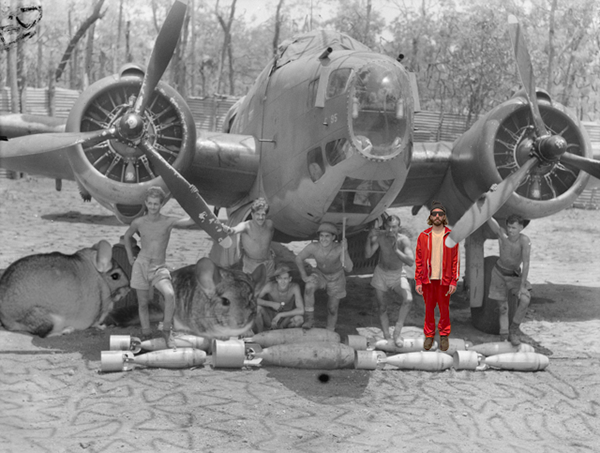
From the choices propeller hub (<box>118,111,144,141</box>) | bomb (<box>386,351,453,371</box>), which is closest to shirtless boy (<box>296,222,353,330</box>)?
bomb (<box>386,351,453,371</box>)

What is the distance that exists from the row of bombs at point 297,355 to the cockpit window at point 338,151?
2.17 m

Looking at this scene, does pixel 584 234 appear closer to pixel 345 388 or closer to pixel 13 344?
pixel 345 388

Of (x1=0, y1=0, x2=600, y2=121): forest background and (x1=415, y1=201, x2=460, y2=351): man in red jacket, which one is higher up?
(x1=0, y1=0, x2=600, y2=121): forest background

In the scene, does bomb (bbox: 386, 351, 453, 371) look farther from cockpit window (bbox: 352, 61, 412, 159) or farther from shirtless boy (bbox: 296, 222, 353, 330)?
cockpit window (bbox: 352, 61, 412, 159)

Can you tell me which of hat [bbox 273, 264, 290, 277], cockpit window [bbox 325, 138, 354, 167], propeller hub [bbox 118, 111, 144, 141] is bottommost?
hat [bbox 273, 264, 290, 277]

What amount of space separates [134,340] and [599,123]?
23895 millimetres

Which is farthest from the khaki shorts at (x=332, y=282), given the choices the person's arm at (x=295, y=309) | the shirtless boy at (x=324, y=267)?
the person's arm at (x=295, y=309)

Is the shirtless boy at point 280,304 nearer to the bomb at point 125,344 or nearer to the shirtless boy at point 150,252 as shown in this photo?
the shirtless boy at point 150,252

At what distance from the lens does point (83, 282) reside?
30.3 ft

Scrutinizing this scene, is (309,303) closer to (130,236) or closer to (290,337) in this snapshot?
(290,337)

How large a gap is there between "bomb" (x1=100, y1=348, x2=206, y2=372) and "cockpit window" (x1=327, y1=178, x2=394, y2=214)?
94.4 inches

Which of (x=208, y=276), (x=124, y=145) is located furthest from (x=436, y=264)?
(x=124, y=145)

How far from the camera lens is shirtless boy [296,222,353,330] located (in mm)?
8703

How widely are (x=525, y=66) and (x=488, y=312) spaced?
11.8 feet
